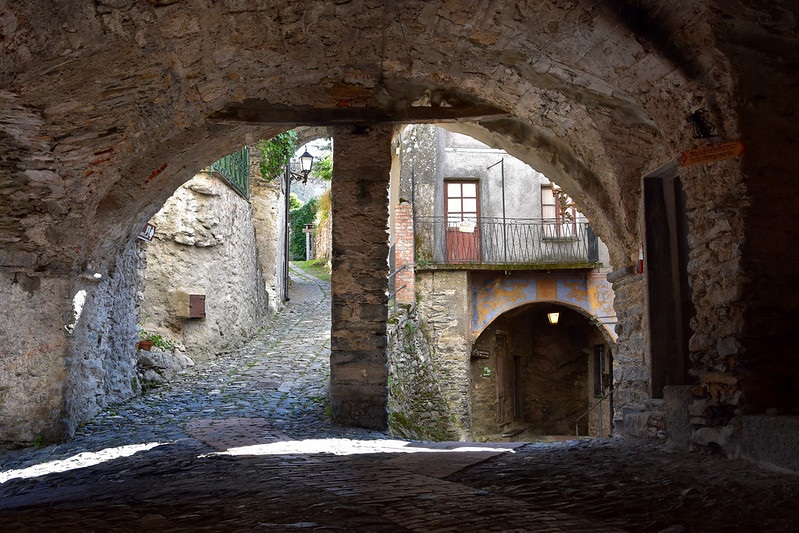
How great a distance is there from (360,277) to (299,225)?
24593 millimetres

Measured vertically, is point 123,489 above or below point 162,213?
below

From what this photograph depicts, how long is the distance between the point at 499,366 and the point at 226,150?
399 inches

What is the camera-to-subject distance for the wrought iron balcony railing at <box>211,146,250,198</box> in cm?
1147

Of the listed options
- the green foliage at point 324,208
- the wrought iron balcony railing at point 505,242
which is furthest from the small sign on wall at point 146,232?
the green foliage at point 324,208

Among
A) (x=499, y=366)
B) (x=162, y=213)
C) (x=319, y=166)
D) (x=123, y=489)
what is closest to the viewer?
(x=123, y=489)

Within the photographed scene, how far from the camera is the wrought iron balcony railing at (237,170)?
1147 centimetres

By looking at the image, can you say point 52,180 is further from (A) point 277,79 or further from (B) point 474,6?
(B) point 474,6

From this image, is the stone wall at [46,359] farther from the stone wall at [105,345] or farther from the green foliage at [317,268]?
the green foliage at [317,268]

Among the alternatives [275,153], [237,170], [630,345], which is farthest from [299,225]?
[630,345]

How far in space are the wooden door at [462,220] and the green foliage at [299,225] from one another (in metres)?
15.6

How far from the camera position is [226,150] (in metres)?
7.15

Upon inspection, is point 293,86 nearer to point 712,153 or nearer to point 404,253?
point 712,153

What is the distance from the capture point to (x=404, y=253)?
42.7 ft

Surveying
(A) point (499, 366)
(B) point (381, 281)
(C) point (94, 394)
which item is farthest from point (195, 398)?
(A) point (499, 366)
